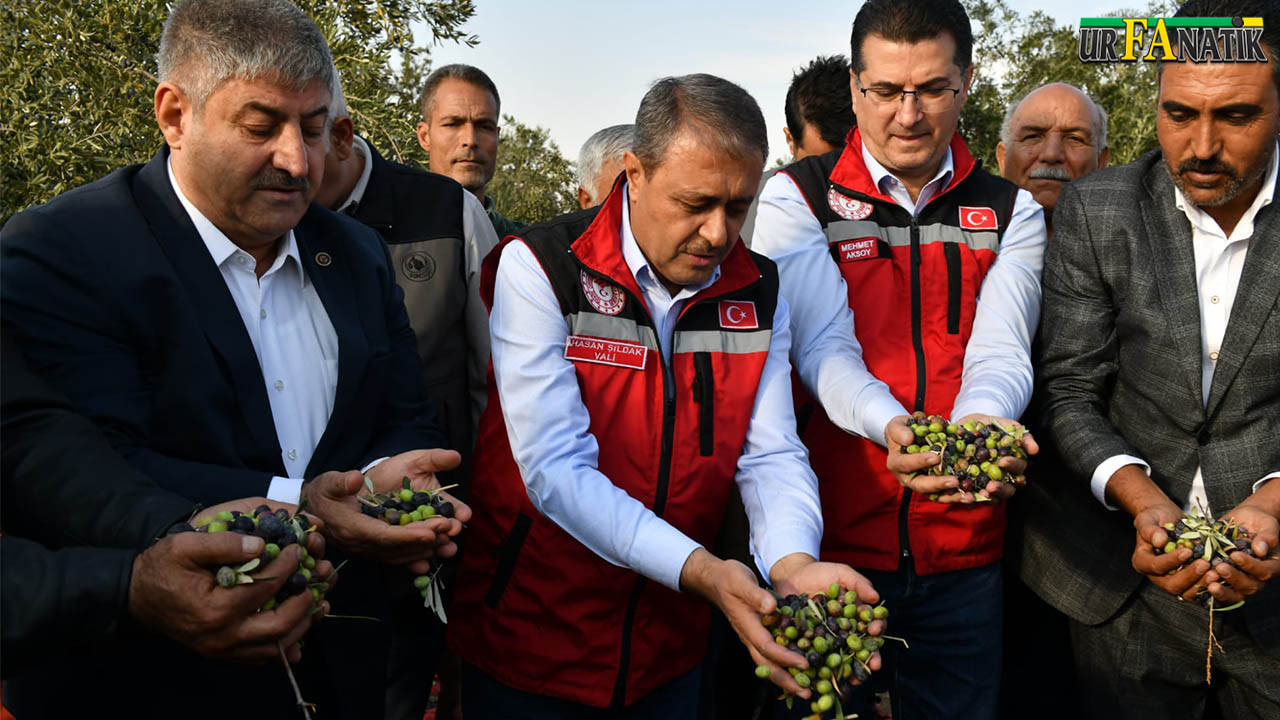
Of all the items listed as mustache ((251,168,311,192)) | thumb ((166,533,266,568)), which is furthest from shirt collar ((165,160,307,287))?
thumb ((166,533,266,568))

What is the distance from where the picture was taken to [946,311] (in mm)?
3721

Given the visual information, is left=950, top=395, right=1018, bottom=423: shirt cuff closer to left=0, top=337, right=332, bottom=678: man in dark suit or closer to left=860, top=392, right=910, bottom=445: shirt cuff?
left=860, top=392, right=910, bottom=445: shirt cuff

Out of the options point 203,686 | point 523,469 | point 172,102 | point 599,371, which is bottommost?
point 203,686

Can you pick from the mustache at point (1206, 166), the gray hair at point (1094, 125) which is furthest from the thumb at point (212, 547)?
the gray hair at point (1094, 125)

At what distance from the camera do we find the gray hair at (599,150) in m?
5.61

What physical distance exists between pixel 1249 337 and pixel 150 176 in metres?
3.38

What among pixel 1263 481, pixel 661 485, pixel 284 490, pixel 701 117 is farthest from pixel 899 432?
pixel 284 490

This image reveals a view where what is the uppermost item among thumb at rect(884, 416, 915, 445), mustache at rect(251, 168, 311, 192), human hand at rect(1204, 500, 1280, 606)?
mustache at rect(251, 168, 311, 192)

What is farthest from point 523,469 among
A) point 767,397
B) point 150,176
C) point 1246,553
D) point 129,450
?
point 1246,553

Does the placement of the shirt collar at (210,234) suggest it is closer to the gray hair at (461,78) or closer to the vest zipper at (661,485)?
the vest zipper at (661,485)

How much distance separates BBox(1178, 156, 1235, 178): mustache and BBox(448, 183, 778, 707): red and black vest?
1.65 metres

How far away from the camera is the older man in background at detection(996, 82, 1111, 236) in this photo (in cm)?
522

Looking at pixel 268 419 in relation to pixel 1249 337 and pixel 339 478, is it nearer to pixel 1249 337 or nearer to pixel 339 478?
pixel 339 478

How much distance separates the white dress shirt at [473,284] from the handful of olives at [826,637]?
199cm
